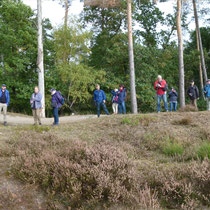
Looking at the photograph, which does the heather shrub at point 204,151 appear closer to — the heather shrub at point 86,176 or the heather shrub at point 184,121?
the heather shrub at point 86,176

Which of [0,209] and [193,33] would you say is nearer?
[0,209]

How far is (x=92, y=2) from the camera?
1958 cm

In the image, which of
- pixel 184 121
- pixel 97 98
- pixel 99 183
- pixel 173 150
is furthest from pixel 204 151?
pixel 97 98

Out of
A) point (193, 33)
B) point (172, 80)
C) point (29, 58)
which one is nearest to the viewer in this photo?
point (29, 58)

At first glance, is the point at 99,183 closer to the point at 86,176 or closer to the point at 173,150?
the point at 86,176

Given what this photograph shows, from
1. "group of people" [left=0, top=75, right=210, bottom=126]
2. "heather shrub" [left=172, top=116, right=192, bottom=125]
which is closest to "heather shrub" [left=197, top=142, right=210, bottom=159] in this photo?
"heather shrub" [left=172, top=116, right=192, bottom=125]

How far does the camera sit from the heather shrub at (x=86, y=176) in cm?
321

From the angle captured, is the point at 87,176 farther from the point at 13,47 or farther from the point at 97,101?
the point at 13,47

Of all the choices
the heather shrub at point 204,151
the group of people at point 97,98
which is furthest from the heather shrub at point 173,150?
the group of people at point 97,98

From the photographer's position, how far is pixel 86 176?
3510mm

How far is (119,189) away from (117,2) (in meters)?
18.3

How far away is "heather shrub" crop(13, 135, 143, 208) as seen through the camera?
3213mm

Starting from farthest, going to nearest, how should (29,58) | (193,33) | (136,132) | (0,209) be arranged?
1. (193,33)
2. (29,58)
3. (136,132)
4. (0,209)

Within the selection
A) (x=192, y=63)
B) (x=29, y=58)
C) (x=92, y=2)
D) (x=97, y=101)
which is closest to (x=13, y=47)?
(x=29, y=58)
